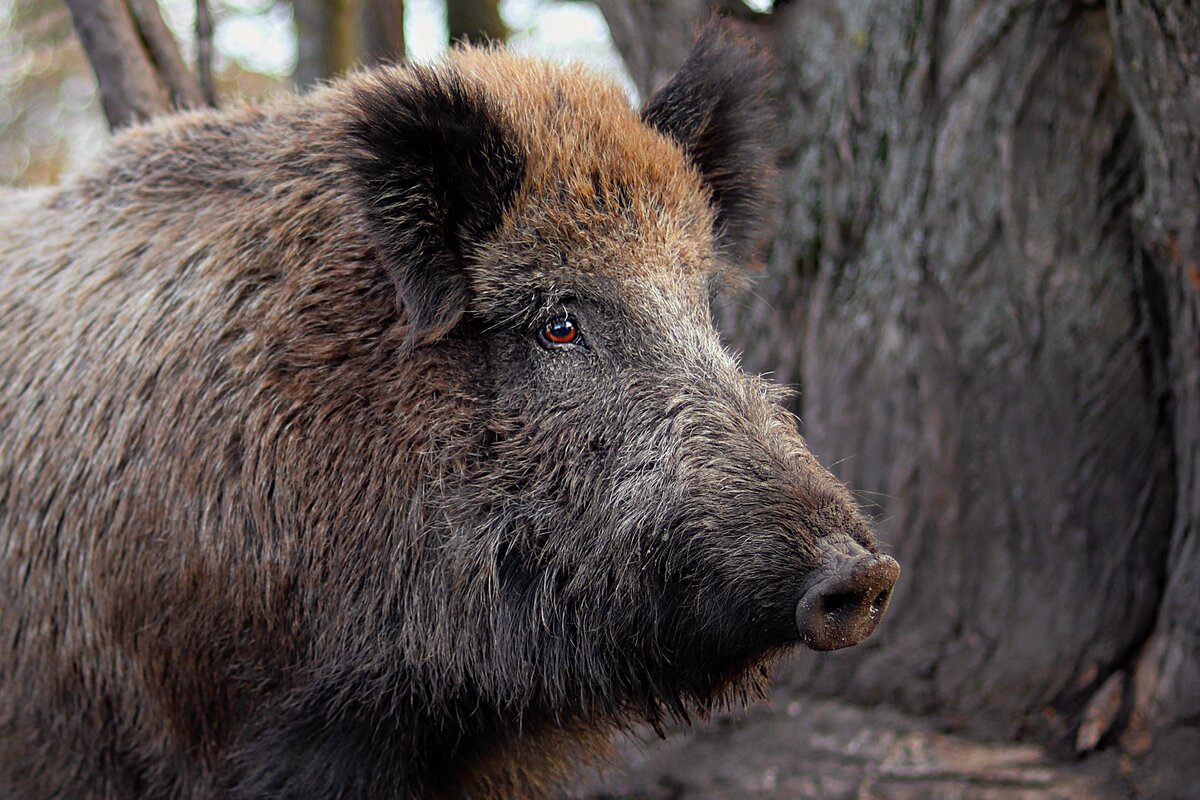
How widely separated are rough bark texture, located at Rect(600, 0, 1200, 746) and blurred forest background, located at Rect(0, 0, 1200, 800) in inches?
0.4

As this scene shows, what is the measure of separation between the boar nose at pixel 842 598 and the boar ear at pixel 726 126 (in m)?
1.54

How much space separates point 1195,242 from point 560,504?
8.79ft

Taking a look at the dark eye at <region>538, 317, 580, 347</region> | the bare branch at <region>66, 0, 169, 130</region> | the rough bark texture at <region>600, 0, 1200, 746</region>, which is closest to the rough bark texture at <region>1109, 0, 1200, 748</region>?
the rough bark texture at <region>600, 0, 1200, 746</region>

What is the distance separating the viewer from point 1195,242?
4137 millimetres

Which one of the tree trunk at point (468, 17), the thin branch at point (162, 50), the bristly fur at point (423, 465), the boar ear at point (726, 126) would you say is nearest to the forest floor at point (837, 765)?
the bristly fur at point (423, 465)

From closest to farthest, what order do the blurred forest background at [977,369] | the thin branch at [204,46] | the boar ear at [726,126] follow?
the boar ear at [726,126] < the blurred forest background at [977,369] < the thin branch at [204,46]

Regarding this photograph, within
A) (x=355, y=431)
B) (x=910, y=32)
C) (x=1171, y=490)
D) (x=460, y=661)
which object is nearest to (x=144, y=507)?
(x=355, y=431)

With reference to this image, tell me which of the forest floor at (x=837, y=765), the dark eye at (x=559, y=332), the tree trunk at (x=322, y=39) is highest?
the tree trunk at (x=322, y=39)

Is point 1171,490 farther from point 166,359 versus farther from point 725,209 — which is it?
point 166,359

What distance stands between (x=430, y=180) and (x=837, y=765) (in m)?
3.36

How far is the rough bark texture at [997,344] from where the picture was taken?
15.3 ft

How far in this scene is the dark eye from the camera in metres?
3.29

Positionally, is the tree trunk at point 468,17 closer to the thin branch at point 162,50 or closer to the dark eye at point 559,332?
the thin branch at point 162,50

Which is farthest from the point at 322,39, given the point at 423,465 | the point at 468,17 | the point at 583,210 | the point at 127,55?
the point at 423,465
